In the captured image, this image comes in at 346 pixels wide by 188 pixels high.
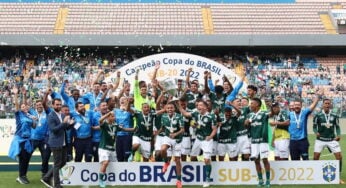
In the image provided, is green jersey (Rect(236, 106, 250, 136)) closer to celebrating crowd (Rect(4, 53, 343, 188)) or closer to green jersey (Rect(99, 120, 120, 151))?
celebrating crowd (Rect(4, 53, 343, 188))

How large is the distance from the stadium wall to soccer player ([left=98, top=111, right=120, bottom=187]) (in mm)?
23911

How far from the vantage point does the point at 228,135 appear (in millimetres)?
12703

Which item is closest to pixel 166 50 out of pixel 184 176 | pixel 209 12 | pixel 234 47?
pixel 234 47

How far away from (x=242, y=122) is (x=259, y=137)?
0.85 meters

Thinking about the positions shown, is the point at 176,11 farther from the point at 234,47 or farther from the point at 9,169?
the point at 9,169

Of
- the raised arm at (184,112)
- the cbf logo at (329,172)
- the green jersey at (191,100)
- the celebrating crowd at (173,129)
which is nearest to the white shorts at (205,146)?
the celebrating crowd at (173,129)

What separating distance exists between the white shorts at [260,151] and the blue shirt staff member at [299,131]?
1.44m

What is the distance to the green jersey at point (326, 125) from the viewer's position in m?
13.0

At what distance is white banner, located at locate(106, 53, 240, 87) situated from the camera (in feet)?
55.7

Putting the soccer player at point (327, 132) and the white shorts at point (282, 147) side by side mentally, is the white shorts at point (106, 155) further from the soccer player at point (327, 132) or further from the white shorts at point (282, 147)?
the soccer player at point (327, 132)

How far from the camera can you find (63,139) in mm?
11273

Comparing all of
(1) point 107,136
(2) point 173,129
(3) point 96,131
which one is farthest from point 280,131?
(3) point 96,131

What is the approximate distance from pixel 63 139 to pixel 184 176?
8.75 feet

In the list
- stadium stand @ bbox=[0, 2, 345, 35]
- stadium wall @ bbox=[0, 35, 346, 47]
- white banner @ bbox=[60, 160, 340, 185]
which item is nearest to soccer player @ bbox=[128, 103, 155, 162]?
white banner @ bbox=[60, 160, 340, 185]
